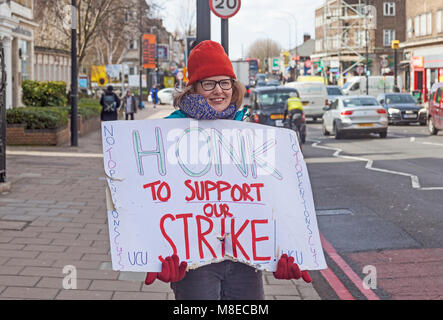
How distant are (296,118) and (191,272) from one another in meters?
16.5

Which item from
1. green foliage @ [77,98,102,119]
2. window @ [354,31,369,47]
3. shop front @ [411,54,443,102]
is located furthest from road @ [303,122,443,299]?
window @ [354,31,369,47]

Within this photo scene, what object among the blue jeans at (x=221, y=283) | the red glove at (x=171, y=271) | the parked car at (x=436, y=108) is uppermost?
the parked car at (x=436, y=108)

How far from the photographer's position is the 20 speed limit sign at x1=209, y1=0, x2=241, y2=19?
10.6 meters

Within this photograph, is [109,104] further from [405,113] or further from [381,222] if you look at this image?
[381,222]

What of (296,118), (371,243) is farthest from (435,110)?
(371,243)

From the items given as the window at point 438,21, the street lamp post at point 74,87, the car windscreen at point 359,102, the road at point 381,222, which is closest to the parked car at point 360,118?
the car windscreen at point 359,102

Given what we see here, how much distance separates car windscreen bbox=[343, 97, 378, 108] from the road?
5796 millimetres

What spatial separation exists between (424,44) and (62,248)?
2216 inches

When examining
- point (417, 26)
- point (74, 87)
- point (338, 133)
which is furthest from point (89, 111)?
point (417, 26)

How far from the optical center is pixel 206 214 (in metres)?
3.57

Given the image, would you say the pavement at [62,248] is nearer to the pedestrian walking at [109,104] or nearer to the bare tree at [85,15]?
the pedestrian walking at [109,104]

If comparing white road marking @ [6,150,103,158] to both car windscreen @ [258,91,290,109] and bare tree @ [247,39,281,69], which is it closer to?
car windscreen @ [258,91,290,109]

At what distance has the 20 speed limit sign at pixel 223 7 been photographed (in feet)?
34.7

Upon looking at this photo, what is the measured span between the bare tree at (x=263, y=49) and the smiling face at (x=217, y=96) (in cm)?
17539
